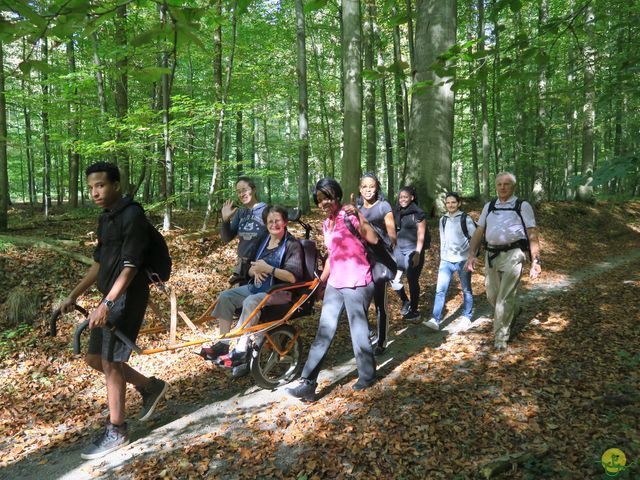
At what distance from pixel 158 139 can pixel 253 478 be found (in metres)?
7.73

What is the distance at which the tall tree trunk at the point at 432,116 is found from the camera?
8750 mm

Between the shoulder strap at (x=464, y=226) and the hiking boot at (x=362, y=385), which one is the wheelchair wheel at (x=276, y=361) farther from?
the shoulder strap at (x=464, y=226)

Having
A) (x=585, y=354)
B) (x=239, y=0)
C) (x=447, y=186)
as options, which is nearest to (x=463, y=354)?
(x=585, y=354)

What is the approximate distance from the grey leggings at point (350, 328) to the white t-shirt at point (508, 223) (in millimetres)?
2057

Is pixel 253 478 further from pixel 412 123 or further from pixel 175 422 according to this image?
pixel 412 123

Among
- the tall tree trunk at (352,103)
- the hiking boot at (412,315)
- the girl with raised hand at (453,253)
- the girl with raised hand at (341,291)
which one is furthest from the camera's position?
the tall tree trunk at (352,103)

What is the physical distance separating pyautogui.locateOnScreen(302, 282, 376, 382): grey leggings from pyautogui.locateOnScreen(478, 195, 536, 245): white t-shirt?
206 centimetres

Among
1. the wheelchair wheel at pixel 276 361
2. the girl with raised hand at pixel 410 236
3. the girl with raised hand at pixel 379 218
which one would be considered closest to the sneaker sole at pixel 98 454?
the wheelchair wheel at pixel 276 361

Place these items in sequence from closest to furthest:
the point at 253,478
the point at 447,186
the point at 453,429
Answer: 1. the point at 253,478
2. the point at 453,429
3. the point at 447,186

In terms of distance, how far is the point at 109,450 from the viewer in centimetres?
343

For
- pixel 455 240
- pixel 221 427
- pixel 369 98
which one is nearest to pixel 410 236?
pixel 455 240

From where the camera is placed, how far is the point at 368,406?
3.88m

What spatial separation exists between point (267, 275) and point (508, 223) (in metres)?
3.18

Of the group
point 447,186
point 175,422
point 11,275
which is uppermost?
point 447,186
